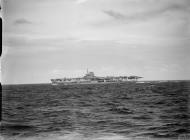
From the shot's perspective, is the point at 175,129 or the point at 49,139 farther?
the point at 175,129

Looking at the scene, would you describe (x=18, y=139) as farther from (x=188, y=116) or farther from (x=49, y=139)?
(x=188, y=116)

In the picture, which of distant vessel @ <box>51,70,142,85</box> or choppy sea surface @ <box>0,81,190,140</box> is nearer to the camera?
choppy sea surface @ <box>0,81,190,140</box>

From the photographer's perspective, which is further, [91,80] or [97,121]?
[91,80]

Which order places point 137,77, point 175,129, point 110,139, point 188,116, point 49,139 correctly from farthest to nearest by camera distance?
point 137,77 < point 188,116 < point 175,129 < point 49,139 < point 110,139

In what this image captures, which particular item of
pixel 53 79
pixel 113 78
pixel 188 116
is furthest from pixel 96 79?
pixel 188 116

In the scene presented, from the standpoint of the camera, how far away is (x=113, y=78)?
120250 mm

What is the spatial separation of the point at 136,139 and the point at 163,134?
152 cm

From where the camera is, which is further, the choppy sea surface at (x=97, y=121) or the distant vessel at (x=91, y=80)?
the distant vessel at (x=91, y=80)

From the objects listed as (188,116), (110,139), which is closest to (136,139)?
(110,139)

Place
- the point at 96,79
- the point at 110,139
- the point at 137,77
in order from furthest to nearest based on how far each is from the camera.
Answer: the point at 137,77
the point at 96,79
the point at 110,139

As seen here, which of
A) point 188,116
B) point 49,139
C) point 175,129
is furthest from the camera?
point 188,116

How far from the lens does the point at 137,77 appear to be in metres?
124

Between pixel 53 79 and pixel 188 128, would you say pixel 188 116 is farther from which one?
pixel 53 79

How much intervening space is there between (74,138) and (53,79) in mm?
110854
